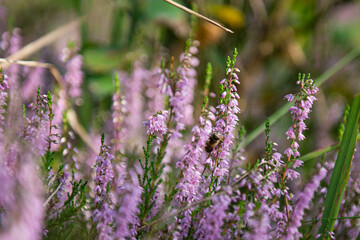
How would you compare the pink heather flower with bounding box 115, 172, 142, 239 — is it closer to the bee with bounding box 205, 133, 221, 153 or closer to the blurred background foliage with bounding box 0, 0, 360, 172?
the bee with bounding box 205, 133, 221, 153

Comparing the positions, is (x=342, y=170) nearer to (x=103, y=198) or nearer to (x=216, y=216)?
(x=216, y=216)

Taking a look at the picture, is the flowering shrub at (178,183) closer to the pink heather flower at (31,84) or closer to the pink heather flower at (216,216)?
the pink heather flower at (216,216)

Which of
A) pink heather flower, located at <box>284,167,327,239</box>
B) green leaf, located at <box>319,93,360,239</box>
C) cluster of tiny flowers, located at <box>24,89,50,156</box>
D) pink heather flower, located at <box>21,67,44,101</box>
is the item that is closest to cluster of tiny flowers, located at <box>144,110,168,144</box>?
cluster of tiny flowers, located at <box>24,89,50,156</box>

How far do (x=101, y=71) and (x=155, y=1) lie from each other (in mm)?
566

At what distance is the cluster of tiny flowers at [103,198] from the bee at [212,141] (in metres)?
0.28

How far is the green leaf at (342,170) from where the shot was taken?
1.22m

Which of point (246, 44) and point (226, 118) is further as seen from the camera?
point (246, 44)

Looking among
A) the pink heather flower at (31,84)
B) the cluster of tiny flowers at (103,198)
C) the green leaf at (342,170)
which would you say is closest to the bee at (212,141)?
the cluster of tiny flowers at (103,198)

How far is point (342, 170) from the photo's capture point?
1.23 meters

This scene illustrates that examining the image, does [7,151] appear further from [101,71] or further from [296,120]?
[101,71]

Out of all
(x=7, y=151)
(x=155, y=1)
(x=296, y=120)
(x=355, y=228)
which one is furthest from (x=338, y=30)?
(x=7, y=151)

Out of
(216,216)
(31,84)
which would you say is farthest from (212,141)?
(31,84)

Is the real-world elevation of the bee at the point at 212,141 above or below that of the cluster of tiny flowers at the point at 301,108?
below

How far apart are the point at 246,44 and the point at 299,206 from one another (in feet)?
7.30
